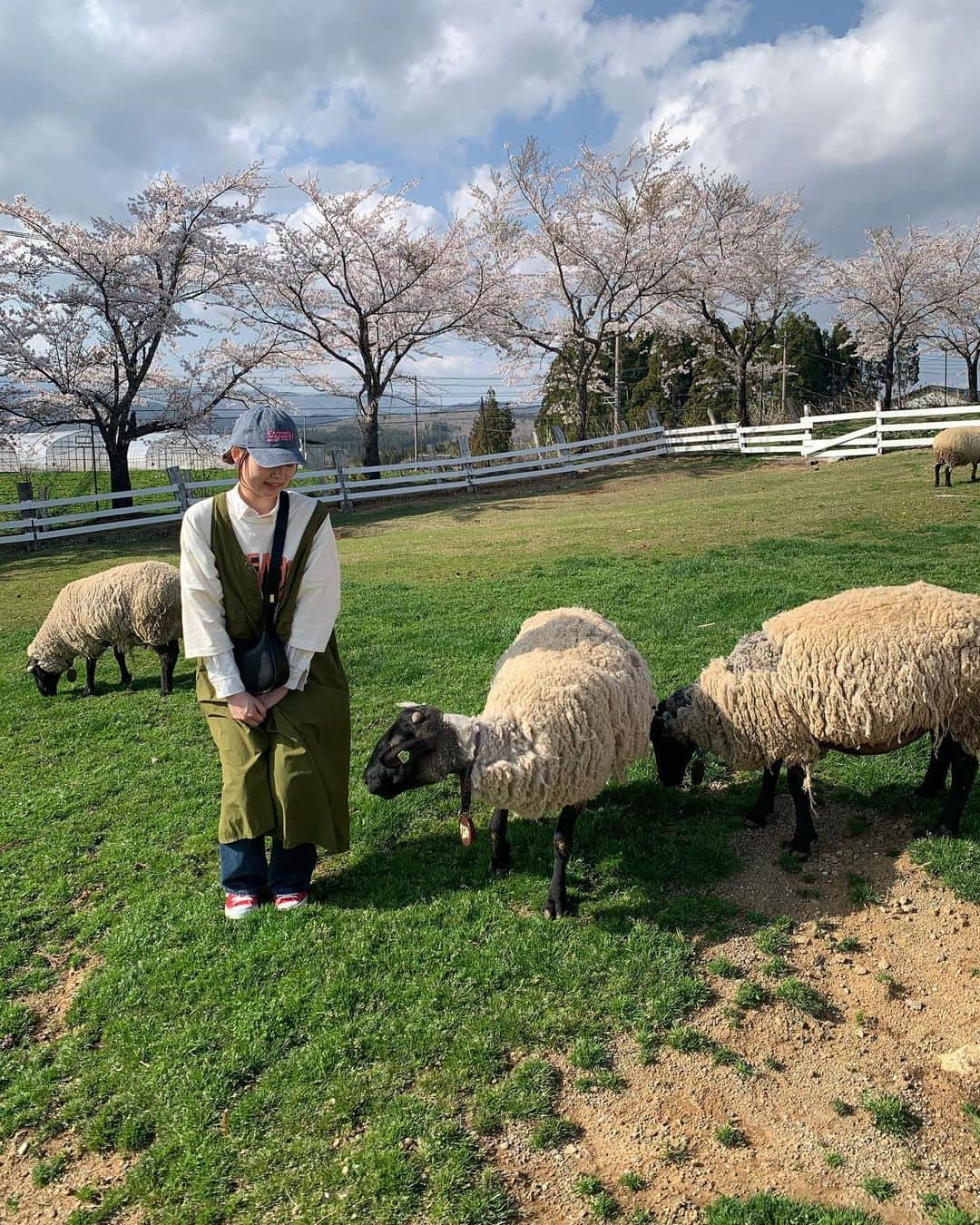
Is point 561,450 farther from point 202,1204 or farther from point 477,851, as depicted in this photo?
point 202,1204

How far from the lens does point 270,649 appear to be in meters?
3.95

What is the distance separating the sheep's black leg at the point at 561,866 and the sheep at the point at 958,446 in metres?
14.1

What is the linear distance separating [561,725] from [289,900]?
1.76m

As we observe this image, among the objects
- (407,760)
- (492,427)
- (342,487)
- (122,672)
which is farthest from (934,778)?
(492,427)

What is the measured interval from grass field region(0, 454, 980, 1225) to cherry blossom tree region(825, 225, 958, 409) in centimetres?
2992

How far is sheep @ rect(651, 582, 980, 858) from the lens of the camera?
13.3 ft

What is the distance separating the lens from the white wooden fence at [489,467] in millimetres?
19328

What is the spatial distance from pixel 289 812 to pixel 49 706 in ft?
17.2

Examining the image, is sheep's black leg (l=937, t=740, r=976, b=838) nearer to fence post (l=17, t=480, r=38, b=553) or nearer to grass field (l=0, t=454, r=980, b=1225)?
grass field (l=0, t=454, r=980, b=1225)

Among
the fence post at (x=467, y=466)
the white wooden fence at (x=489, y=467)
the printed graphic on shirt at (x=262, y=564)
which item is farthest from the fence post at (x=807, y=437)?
the printed graphic on shirt at (x=262, y=564)

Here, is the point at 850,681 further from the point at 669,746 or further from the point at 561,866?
the point at 561,866

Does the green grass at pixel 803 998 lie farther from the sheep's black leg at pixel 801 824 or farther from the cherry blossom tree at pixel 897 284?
the cherry blossom tree at pixel 897 284

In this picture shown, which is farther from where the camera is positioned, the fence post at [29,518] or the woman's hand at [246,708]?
the fence post at [29,518]

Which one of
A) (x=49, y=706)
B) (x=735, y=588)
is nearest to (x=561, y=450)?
(x=735, y=588)
